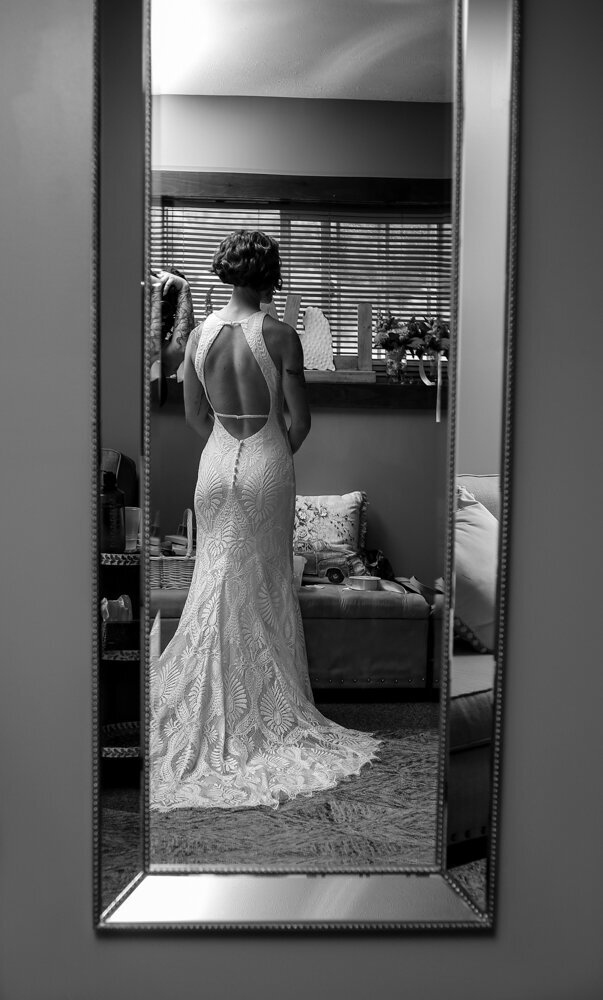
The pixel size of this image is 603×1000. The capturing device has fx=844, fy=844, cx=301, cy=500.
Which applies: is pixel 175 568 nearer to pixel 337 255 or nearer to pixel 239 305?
pixel 239 305

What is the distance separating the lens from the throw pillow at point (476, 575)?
4.99 feet

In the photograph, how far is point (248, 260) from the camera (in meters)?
1.74

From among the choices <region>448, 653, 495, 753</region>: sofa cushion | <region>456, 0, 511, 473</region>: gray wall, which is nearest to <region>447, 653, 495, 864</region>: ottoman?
<region>448, 653, 495, 753</region>: sofa cushion

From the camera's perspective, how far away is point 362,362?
5.90ft

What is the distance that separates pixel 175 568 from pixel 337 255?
2.43 ft

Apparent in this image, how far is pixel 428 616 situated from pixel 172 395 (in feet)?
2.12

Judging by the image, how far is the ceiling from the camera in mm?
1546

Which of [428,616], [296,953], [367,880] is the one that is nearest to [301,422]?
[428,616]
